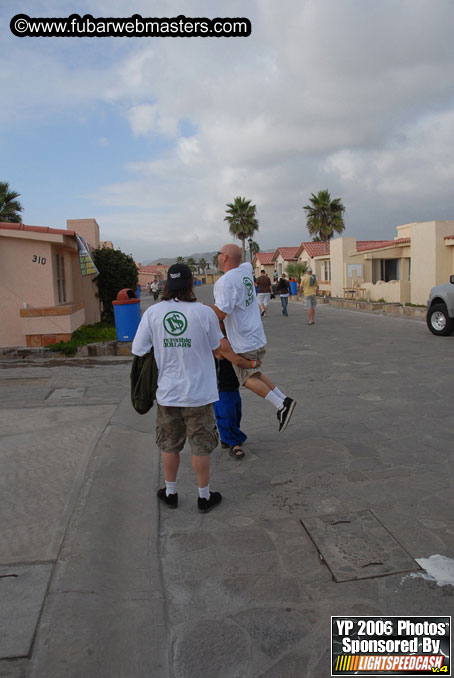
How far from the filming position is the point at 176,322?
3566 mm

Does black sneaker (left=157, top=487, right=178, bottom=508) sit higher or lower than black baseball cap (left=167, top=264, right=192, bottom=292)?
lower

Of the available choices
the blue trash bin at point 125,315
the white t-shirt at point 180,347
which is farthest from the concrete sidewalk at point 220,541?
the blue trash bin at point 125,315

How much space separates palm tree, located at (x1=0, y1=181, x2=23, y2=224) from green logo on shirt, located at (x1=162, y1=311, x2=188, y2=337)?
3293 centimetres

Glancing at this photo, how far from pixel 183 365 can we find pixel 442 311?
1083 cm

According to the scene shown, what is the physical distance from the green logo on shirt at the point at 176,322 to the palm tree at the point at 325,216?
45771 mm

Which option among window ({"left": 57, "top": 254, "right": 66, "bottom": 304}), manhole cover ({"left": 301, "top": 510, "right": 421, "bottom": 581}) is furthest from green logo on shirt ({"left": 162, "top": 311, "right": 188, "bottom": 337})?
window ({"left": 57, "top": 254, "right": 66, "bottom": 304})

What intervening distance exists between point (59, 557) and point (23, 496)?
0.96 metres

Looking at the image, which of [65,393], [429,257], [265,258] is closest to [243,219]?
[265,258]

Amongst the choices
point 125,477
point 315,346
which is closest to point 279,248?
point 315,346

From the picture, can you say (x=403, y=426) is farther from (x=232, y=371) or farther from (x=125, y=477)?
(x=125, y=477)

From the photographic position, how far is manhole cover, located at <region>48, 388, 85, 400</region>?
292 inches

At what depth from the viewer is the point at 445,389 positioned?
7184 mm

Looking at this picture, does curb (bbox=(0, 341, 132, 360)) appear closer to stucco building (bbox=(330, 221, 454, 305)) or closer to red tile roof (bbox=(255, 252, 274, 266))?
stucco building (bbox=(330, 221, 454, 305))

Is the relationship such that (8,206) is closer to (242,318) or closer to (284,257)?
(284,257)
